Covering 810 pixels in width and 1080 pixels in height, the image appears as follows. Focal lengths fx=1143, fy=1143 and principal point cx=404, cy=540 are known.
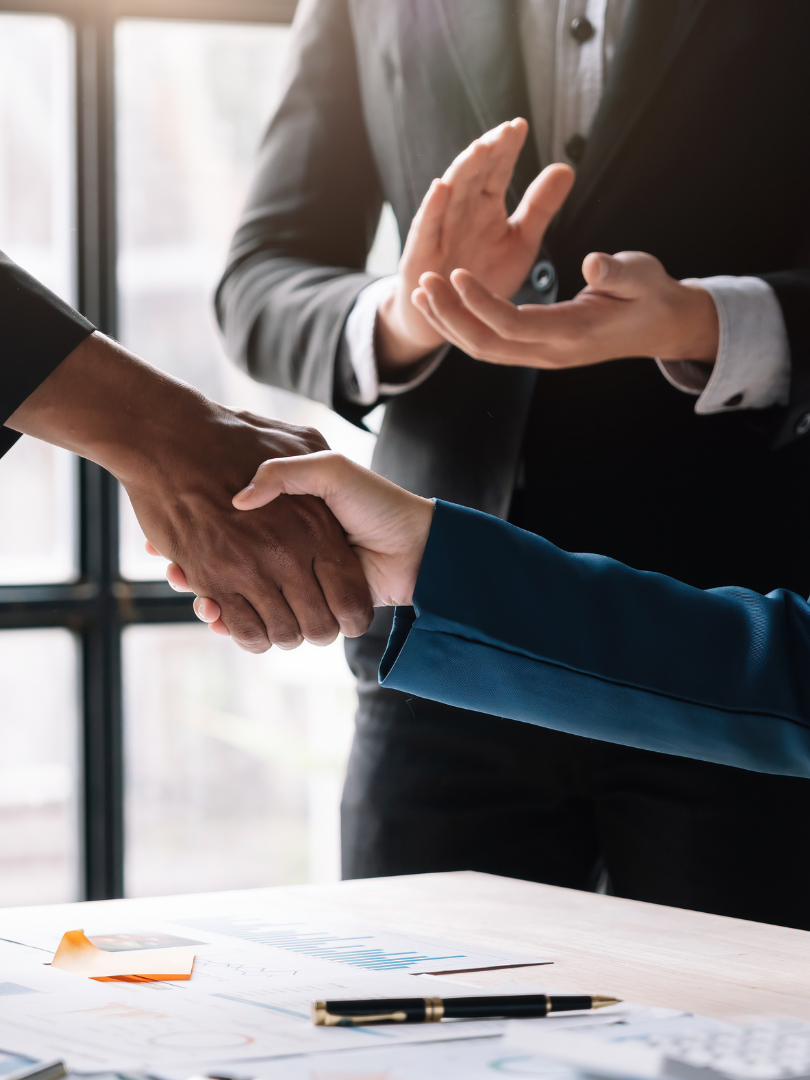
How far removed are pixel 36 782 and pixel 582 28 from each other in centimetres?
165

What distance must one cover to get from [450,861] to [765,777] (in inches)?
13.8

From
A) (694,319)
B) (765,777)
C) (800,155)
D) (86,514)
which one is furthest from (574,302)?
(86,514)

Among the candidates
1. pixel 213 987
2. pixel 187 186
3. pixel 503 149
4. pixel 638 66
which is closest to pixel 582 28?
pixel 638 66

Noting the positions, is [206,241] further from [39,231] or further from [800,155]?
[800,155]

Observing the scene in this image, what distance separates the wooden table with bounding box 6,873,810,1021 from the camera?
25.6 inches

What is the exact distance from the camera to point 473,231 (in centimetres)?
123

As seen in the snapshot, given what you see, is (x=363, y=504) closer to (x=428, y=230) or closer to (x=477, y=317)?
(x=477, y=317)

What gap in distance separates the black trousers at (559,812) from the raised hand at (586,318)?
356mm

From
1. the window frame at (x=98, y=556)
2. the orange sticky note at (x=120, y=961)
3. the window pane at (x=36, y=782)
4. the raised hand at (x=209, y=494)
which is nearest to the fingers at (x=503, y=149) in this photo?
the raised hand at (x=209, y=494)

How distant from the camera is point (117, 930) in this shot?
78 centimetres

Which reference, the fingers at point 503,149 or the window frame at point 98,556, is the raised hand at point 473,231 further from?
the window frame at point 98,556

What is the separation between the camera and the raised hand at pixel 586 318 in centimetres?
108

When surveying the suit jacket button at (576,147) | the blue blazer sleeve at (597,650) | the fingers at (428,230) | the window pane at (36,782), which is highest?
the suit jacket button at (576,147)

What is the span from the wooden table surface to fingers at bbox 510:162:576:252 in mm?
671
